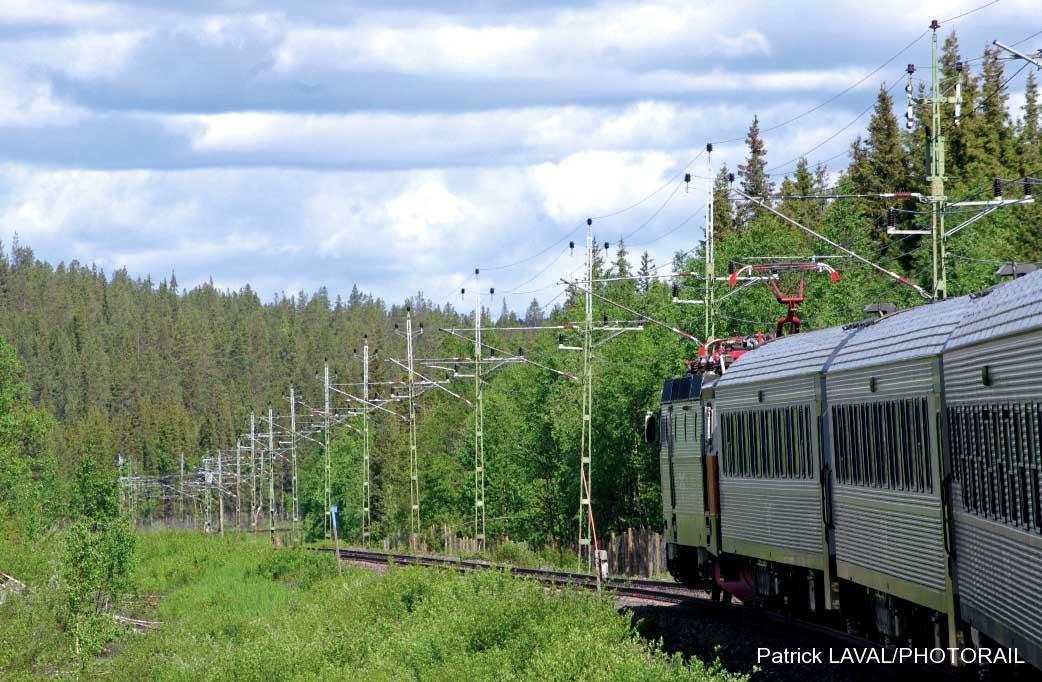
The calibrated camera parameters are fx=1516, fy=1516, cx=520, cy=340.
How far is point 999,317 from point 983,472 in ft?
4.77

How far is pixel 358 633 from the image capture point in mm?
35312

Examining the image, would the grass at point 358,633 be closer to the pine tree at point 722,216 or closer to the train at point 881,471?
the train at point 881,471

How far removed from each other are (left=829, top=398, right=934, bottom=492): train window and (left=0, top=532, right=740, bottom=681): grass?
2912mm

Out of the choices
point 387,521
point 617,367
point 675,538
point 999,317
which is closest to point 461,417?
point 387,521

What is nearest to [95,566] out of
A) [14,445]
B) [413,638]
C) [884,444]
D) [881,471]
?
[14,445]

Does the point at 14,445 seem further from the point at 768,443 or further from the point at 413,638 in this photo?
the point at 768,443

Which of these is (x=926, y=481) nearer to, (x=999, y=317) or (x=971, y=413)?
(x=971, y=413)

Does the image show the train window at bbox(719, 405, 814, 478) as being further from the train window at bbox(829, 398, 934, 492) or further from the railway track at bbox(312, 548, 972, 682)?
the railway track at bbox(312, 548, 972, 682)

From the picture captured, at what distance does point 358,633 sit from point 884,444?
2063cm

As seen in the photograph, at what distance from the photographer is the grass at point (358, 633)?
21.6 metres

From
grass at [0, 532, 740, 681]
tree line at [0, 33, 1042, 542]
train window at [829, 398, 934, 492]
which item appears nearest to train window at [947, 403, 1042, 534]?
train window at [829, 398, 934, 492]

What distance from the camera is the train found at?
12117mm

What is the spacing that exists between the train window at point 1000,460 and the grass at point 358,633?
12.1 ft

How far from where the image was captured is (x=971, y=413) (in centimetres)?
1364
